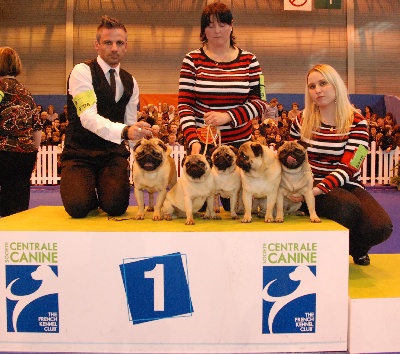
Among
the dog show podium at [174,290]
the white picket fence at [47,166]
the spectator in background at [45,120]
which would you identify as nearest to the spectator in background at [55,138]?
the white picket fence at [47,166]

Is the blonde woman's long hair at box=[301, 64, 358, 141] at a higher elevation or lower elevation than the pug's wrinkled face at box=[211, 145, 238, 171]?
higher

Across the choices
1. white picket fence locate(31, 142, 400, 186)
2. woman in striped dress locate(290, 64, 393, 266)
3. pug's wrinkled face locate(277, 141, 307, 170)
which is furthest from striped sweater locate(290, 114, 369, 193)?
white picket fence locate(31, 142, 400, 186)

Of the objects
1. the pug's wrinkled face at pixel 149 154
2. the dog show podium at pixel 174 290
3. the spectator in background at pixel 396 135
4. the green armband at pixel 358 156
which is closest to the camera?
the dog show podium at pixel 174 290

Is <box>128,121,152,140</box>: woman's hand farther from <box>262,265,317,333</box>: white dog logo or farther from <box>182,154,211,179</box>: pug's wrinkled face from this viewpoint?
<box>262,265,317,333</box>: white dog logo

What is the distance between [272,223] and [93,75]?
1537 mm

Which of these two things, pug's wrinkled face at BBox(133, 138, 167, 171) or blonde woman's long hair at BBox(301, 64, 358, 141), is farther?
blonde woman's long hair at BBox(301, 64, 358, 141)

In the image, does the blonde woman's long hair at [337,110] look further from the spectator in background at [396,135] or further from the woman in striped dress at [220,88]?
the spectator in background at [396,135]

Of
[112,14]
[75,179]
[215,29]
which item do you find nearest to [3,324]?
[75,179]

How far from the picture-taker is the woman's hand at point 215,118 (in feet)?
10.6

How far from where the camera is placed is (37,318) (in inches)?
106

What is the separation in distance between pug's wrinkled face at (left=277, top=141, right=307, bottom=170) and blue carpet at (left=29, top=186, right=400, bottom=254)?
2463 millimetres

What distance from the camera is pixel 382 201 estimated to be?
882 centimetres

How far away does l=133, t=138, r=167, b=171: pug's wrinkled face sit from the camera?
3.00m

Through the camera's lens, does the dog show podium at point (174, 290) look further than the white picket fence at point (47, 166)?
No
